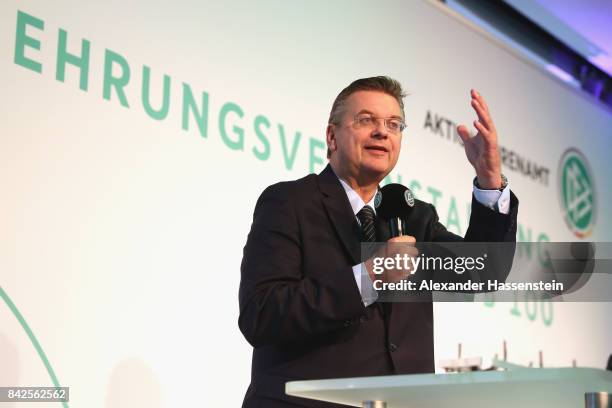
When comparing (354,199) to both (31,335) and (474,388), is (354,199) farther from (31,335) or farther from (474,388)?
(31,335)

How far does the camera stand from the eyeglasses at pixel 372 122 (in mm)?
2326

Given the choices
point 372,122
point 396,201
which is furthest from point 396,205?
point 372,122

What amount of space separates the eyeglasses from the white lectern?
85cm

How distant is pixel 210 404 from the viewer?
10.6ft

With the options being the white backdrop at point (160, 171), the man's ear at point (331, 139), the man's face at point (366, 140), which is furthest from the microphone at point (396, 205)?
the white backdrop at point (160, 171)

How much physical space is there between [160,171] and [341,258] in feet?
4.13

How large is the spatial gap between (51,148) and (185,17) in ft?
2.91

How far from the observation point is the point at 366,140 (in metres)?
2.29

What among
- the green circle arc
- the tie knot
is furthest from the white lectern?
the green circle arc

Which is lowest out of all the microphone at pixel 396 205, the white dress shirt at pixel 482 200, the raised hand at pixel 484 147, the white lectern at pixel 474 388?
the white lectern at pixel 474 388

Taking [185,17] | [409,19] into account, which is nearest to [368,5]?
[409,19]

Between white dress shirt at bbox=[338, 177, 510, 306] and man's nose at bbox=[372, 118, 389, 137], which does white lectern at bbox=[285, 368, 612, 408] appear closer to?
white dress shirt at bbox=[338, 177, 510, 306]

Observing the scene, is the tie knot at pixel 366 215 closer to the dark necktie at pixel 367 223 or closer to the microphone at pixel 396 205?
the dark necktie at pixel 367 223

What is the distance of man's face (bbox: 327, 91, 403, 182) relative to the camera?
2271 mm
